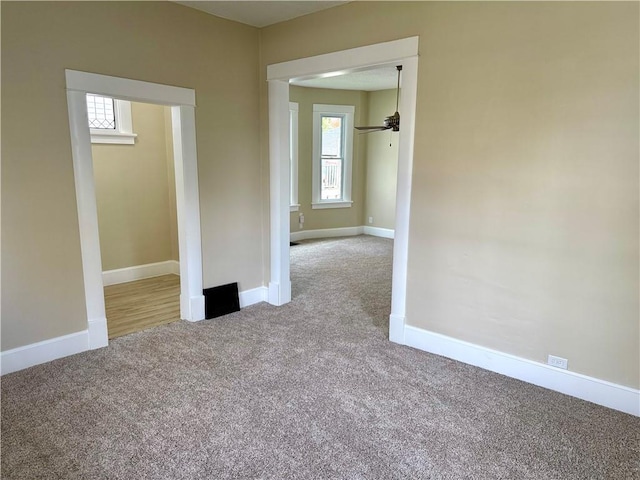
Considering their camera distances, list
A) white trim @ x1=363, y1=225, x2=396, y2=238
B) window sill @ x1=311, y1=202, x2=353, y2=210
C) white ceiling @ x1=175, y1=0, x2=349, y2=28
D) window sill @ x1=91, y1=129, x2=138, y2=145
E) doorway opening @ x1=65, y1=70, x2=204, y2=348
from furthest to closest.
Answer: white trim @ x1=363, y1=225, x2=396, y2=238, window sill @ x1=311, y1=202, x2=353, y2=210, window sill @ x1=91, y1=129, x2=138, y2=145, white ceiling @ x1=175, y1=0, x2=349, y2=28, doorway opening @ x1=65, y1=70, x2=204, y2=348

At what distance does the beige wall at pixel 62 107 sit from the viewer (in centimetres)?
261

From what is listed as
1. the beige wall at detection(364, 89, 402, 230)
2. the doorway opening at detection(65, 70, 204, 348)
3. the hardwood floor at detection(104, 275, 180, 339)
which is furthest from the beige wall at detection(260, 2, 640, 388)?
the beige wall at detection(364, 89, 402, 230)

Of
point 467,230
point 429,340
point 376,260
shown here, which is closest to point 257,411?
point 429,340

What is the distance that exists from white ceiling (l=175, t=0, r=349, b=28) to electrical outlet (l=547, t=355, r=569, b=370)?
9.72 ft

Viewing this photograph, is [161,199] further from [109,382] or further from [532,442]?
[532,442]

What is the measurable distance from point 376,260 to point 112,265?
3.45 meters

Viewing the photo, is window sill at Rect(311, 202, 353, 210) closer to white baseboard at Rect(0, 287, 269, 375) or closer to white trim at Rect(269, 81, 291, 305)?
white trim at Rect(269, 81, 291, 305)

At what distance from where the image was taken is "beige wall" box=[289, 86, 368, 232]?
730cm

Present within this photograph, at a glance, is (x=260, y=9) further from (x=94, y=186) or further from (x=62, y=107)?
(x=94, y=186)

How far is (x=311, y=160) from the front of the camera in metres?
7.54

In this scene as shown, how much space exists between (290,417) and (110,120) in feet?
12.8

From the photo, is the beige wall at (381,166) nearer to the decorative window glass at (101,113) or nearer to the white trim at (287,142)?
the white trim at (287,142)

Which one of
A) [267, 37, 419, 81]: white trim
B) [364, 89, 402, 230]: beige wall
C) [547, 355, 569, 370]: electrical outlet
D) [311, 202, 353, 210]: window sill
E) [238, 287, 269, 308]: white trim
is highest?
[267, 37, 419, 81]: white trim

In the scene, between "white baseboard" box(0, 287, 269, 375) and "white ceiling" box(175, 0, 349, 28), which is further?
"white ceiling" box(175, 0, 349, 28)
